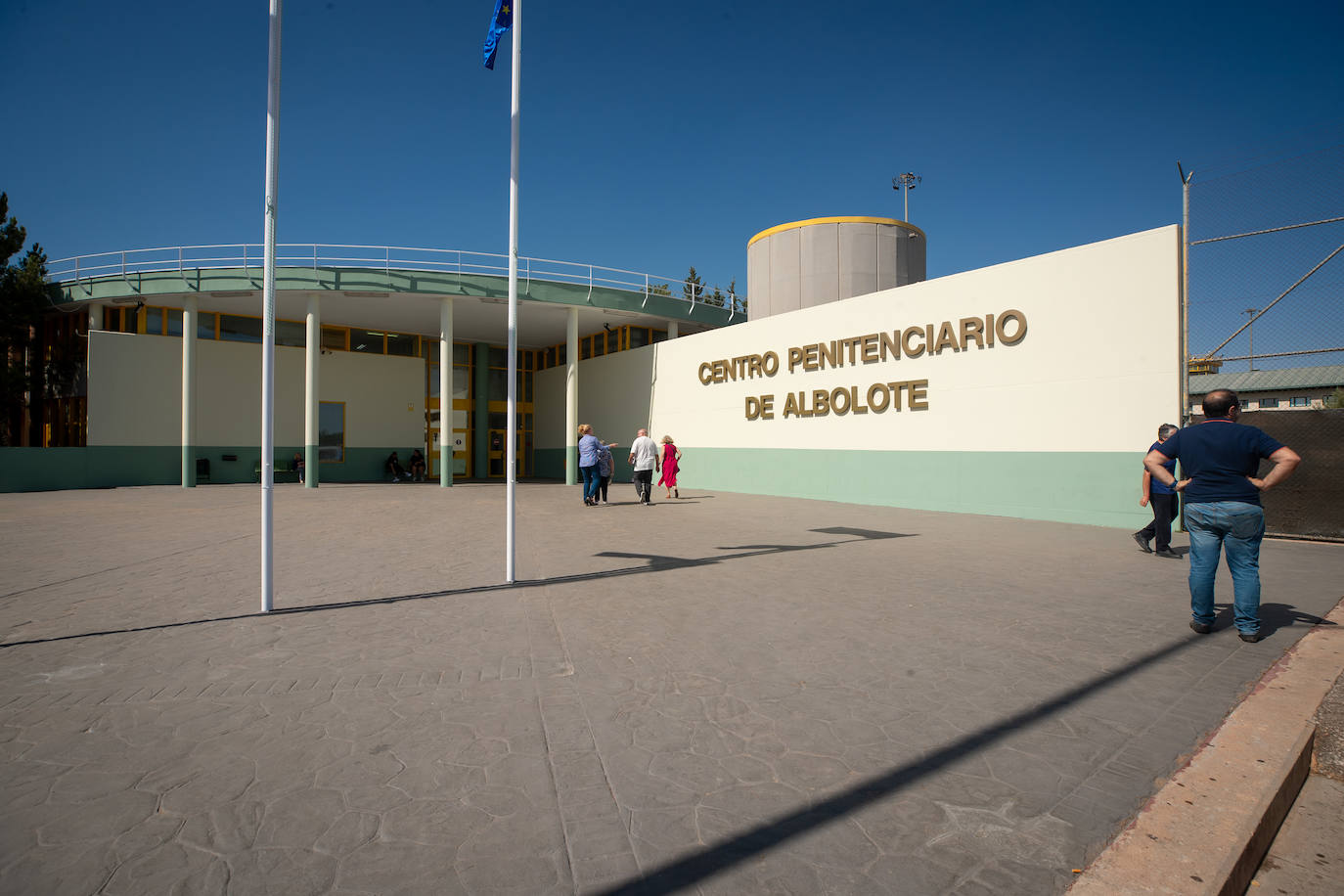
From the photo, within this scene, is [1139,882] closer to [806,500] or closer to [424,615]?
[424,615]

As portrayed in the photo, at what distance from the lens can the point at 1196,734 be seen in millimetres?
3225

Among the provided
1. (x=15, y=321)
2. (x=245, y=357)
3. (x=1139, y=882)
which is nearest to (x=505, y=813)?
(x=1139, y=882)

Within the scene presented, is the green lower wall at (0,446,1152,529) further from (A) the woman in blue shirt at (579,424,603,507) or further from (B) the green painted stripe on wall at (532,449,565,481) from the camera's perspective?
(A) the woman in blue shirt at (579,424,603,507)

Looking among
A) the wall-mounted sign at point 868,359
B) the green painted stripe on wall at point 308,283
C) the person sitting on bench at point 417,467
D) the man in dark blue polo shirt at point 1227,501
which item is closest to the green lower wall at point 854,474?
the person sitting on bench at point 417,467

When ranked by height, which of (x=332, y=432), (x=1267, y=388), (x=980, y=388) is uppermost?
(x=1267, y=388)

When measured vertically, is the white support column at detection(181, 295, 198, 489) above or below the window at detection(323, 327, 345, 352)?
below

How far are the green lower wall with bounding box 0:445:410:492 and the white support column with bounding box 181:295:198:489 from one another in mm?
1735

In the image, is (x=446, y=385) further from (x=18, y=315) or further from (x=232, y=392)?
(x=18, y=315)

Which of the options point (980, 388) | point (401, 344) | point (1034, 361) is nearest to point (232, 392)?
point (401, 344)

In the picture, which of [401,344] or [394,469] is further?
[401,344]

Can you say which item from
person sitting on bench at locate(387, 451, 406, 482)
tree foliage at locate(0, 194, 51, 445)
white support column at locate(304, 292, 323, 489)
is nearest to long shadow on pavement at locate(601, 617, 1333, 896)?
white support column at locate(304, 292, 323, 489)

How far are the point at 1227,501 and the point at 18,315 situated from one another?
31.1 meters

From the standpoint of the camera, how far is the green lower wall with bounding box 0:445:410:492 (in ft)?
65.8

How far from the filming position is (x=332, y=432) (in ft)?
83.4
